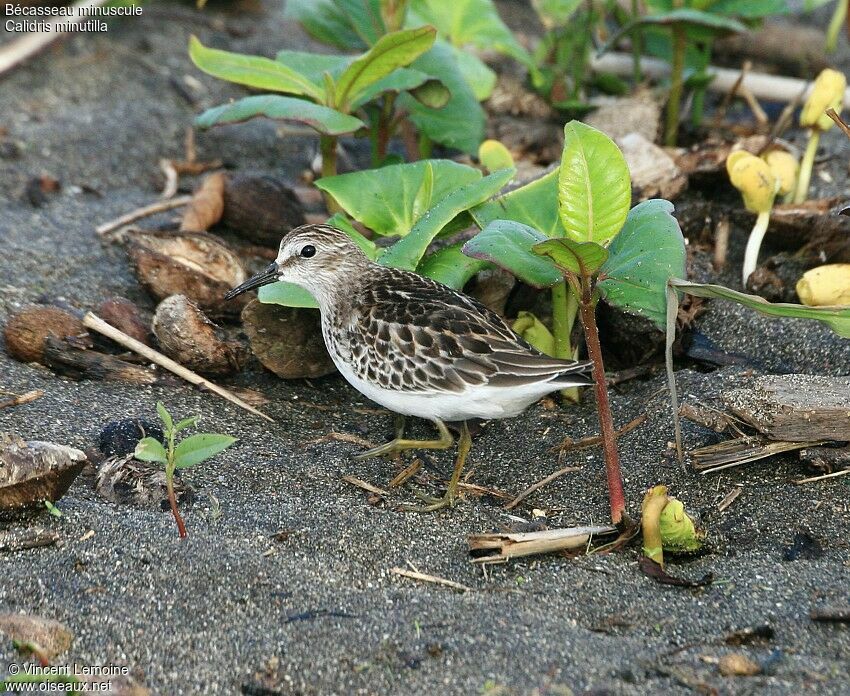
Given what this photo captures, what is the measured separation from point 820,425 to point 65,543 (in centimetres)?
252

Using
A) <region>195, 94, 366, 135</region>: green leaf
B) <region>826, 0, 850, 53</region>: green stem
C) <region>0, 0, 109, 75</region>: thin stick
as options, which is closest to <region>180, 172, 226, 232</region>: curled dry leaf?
<region>195, 94, 366, 135</region>: green leaf

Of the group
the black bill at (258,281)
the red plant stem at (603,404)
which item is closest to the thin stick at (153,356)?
the black bill at (258,281)

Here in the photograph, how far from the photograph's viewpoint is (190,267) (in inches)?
194

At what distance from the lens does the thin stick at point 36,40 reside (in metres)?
6.85

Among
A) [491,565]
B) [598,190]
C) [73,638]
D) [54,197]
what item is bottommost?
[491,565]

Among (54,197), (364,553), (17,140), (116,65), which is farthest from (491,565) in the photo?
(116,65)

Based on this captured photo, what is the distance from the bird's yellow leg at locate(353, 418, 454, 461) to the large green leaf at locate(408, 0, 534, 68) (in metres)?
2.75

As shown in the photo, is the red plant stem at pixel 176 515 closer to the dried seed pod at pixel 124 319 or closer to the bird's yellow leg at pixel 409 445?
the bird's yellow leg at pixel 409 445

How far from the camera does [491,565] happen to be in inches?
136

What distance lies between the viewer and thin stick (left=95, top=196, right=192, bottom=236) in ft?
18.3

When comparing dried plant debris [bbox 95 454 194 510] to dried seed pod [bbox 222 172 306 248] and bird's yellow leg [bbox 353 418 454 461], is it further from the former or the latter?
dried seed pod [bbox 222 172 306 248]

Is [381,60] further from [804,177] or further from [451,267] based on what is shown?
[804,177]

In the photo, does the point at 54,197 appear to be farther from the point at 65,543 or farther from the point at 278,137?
the point at 65,543

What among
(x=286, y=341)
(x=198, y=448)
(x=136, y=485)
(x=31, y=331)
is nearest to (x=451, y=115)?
(x=286, y=341)
